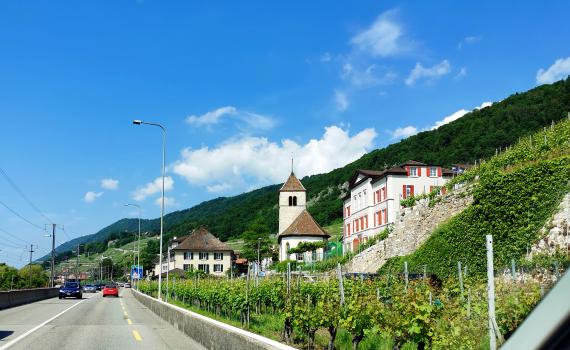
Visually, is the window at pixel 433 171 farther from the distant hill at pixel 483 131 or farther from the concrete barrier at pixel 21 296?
the concrete barrier at pixel 21 296

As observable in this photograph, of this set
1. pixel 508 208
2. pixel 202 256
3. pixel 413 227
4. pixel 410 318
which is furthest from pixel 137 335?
pixel 202 256

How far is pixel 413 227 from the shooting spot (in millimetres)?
42500

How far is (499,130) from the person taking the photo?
114 m

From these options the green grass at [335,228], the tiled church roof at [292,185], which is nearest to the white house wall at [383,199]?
the tiled church roof at [292,185]

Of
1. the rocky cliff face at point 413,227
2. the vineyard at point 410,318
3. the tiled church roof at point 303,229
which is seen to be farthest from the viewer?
the tiled church roof at point 303,229

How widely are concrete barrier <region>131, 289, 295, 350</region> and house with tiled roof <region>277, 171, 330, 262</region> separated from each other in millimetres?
65090

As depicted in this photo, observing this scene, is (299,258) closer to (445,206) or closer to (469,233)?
(445,206)

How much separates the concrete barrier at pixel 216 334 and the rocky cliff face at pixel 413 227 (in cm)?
2425

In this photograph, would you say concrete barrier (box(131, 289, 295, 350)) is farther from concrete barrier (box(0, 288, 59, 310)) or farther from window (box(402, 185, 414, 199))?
window (box(402, 185, 414, 199))

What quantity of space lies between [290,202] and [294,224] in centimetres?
1239

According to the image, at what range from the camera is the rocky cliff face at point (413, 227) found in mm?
38031

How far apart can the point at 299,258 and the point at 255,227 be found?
30.5 m

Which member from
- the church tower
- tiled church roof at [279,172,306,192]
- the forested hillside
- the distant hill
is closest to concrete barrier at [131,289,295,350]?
the forested hillside

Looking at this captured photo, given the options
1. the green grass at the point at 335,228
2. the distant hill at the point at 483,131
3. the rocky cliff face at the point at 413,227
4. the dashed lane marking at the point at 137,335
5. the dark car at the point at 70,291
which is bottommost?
the dark car at the point at 70,291
